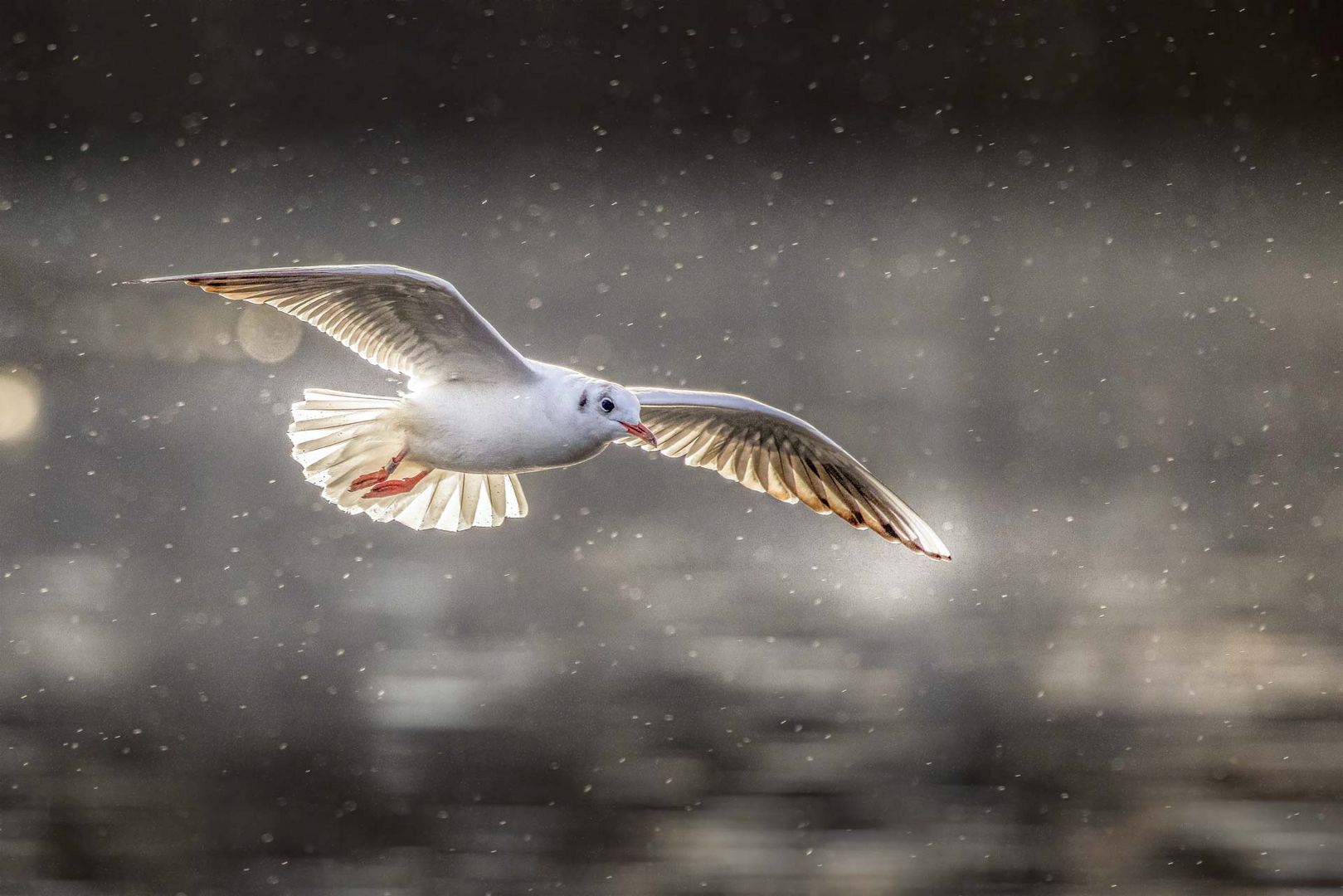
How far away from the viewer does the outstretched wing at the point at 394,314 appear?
5.54 feet

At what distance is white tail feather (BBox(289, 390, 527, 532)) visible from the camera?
6.40 ft

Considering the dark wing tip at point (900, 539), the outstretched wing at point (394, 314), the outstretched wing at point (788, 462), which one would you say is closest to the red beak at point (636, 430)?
the outstretched wing at point (394, 314)

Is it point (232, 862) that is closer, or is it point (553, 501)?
point (232, 862)

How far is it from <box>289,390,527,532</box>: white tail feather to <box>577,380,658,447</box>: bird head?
0.73 ft

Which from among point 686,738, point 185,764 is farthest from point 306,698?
point 686,738

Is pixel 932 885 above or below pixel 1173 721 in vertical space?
below

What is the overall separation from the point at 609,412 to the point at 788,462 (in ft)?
1.72

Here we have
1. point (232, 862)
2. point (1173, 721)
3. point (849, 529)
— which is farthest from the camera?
point (849, 529)

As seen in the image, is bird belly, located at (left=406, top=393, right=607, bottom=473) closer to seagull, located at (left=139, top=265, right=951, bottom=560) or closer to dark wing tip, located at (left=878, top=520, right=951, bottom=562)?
seagull, located at (left=139, top=265, right=951, bottom=560)

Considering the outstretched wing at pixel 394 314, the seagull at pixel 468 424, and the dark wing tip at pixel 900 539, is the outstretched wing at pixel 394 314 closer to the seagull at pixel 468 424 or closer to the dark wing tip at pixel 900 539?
Answer: the seagull at pixel 468 424

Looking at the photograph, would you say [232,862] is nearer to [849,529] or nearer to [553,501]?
[553,501]

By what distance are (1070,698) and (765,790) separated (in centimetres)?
147

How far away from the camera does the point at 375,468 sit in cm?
197

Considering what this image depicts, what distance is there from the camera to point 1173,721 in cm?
508
